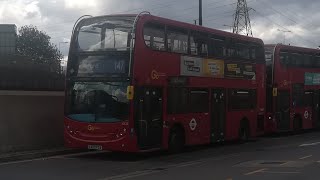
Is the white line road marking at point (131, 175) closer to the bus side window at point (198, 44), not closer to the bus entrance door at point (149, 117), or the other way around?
the bus entrance door at point (149, 117)

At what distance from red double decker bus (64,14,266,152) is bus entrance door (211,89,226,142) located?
0.21 meters

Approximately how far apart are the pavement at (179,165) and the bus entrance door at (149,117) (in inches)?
22.8

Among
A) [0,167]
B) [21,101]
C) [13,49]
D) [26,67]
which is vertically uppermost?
[13,49]

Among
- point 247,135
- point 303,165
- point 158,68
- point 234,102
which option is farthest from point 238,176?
point 247,135

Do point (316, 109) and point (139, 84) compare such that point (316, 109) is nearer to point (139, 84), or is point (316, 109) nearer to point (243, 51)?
point (243, 51)

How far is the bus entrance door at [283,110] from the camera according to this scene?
26.2m

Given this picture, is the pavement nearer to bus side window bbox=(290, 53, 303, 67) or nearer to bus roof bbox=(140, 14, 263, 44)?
bus roof bbox=(140, 14, 263, 44)

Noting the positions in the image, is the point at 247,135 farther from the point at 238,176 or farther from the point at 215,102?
the point at 238,176

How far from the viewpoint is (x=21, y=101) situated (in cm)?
1761

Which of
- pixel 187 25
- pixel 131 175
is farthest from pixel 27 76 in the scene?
pixel 131 175

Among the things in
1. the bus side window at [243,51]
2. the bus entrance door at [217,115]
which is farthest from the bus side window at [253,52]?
the bus entrance door at [217,115]

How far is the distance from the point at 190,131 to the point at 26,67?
1404cm

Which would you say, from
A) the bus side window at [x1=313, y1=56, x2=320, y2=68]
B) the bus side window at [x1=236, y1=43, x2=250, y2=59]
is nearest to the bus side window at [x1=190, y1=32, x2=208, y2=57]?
the bus side window at [x1=236, y1=43, x2=250, y2=59]

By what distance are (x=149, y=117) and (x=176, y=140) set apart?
196 cm
